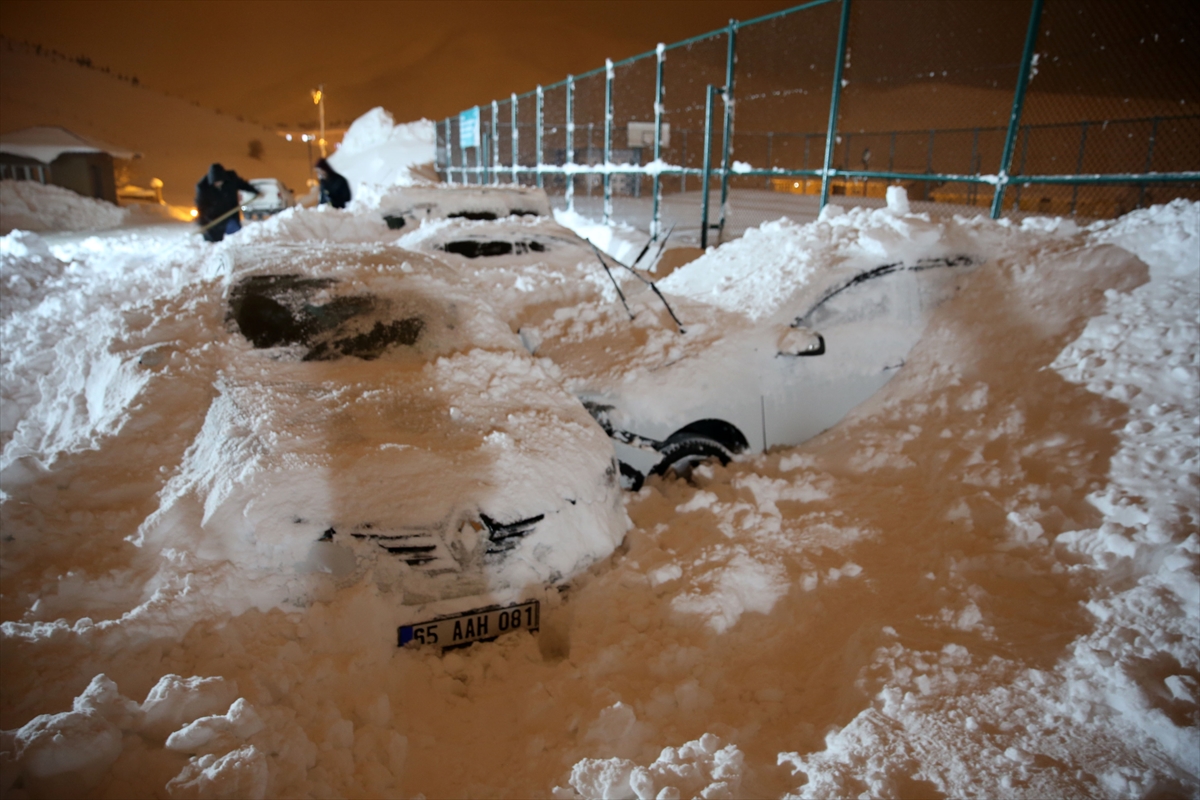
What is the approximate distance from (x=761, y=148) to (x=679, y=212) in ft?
14.8

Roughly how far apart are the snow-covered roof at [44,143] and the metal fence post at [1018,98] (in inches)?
1077

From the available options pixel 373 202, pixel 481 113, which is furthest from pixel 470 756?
pixel 481 113

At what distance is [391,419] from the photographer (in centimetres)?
288

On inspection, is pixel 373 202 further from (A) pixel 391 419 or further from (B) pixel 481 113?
(B) pixel 481 113

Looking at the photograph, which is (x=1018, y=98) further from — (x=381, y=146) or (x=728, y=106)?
(x=381, y=146)

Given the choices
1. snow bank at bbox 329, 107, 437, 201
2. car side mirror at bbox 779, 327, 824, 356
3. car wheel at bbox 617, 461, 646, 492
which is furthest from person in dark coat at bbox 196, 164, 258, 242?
snow bank at bbox 329, 107, 437, 201

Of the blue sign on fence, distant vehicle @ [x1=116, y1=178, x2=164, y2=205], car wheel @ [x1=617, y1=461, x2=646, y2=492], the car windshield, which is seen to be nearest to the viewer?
the car windshield

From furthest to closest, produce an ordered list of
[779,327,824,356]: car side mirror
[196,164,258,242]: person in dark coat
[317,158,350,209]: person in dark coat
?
1. [317,158,350,209]: person in dark coat
2. [196,164,258,242]: person in dark coat
3. [779,327,824,356]: car side mirror

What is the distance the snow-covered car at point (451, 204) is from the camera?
8.97 metres

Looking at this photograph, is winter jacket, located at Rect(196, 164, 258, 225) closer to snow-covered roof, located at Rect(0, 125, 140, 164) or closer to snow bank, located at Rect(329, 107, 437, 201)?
snow-covered roof, located at Rect(0, 125, 140, 164)

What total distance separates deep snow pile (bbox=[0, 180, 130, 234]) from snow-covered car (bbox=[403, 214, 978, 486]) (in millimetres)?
20276

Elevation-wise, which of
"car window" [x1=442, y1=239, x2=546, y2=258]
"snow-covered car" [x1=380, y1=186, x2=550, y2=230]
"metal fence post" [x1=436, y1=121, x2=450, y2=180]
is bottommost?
"car window" [x1=442, y1=239, x2=546, y2=258]

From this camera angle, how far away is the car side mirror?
415 centimetres

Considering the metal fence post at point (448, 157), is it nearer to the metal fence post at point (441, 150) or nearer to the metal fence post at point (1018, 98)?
the metal fence post at point (441, 150)
